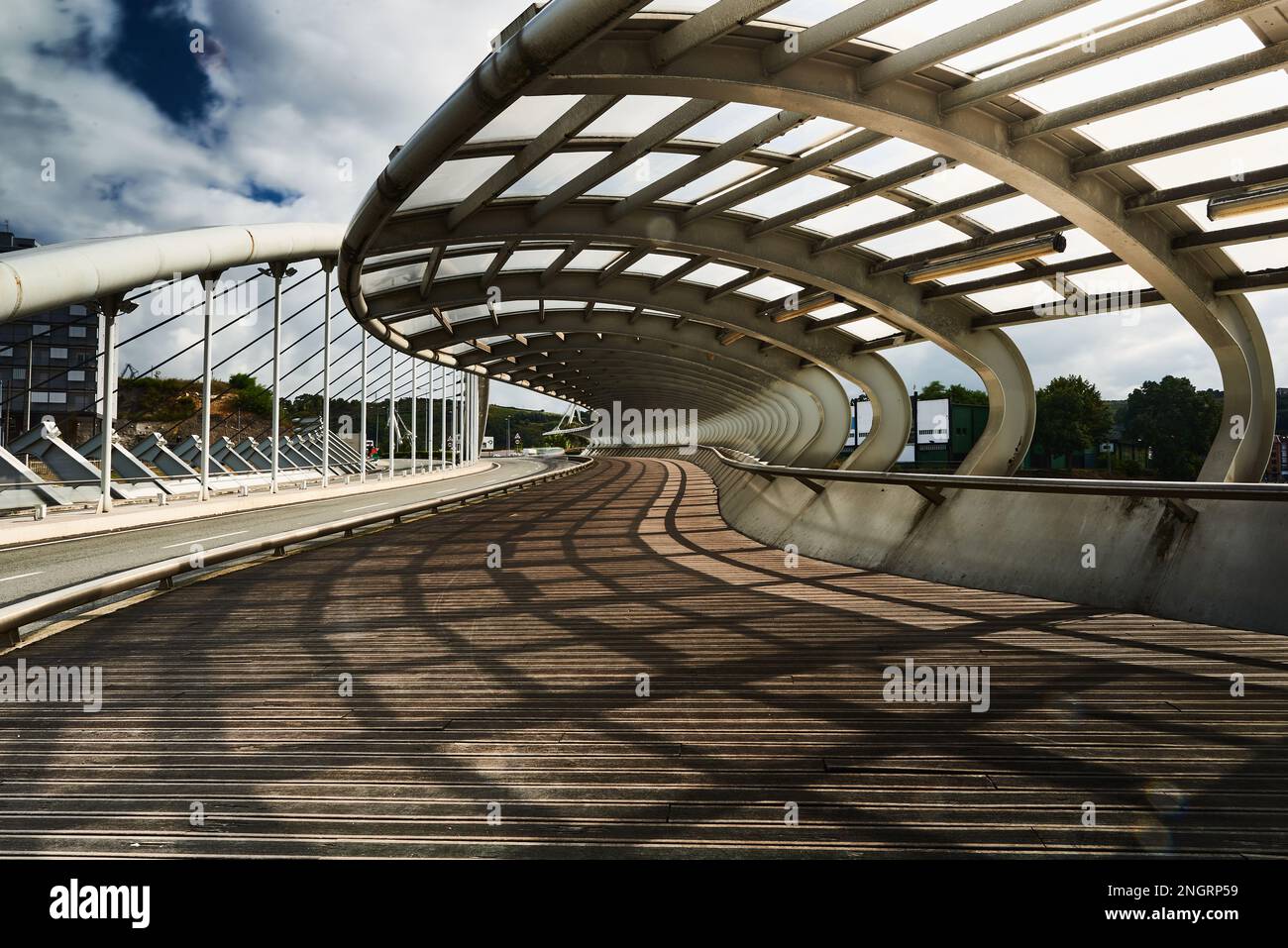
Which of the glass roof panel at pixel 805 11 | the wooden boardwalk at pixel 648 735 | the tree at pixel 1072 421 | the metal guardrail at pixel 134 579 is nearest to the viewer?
the wooden boardwalk at pixel 648 735

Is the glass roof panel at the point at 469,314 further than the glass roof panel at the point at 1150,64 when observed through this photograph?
Yes

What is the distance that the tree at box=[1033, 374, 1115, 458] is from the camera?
67.2 meters

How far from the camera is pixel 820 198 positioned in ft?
39.6

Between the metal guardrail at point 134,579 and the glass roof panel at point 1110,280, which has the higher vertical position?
the glass roof panel at point 1110,280

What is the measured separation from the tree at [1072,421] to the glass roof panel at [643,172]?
2311 inches

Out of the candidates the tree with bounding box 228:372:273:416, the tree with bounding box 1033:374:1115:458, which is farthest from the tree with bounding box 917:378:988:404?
the tree with bounding box 228:372:273:416

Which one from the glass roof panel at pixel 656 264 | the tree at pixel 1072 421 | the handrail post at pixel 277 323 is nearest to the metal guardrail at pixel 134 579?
the glass roof panel at pixel 656 264

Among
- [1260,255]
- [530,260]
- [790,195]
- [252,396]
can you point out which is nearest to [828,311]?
[790,195]

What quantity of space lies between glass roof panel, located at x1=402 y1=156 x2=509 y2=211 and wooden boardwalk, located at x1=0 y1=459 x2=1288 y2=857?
7375 millimetres

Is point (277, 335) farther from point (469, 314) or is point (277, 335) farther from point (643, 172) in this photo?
point (643, 172)

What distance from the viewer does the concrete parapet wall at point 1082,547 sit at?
5527mm

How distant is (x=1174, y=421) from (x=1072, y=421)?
70.1 feet

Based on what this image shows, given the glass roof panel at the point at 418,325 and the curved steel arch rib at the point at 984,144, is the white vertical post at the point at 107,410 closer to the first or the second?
the glass roof panel at the point at 418,325

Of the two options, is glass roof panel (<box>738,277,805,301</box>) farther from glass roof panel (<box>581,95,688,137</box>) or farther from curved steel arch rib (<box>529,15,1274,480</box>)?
curved steel arch rib (<box>529,15,1274,480</box>)
